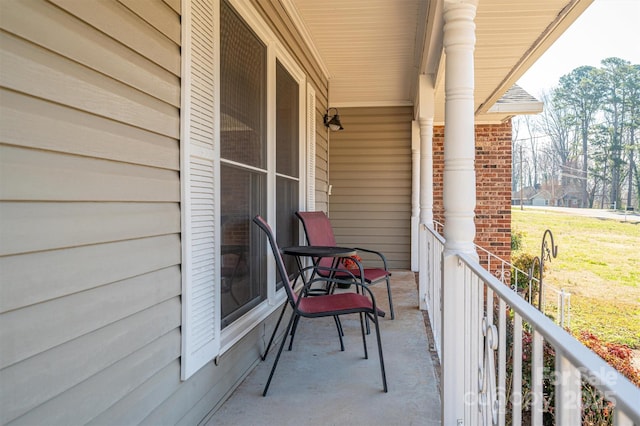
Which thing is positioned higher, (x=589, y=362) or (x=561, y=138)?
(x=561, y=138)

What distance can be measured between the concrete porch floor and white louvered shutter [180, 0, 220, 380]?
455mm

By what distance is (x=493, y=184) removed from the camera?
24.4 ft

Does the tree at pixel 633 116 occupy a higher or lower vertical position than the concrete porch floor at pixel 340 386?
higher

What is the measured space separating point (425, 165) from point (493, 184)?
3.48 meters

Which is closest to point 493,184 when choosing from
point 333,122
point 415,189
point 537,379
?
point 415,189

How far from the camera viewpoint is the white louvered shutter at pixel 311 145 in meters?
4.64

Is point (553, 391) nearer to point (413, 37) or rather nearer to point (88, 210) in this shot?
point (413, 37)

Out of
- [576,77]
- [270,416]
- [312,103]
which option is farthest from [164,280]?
[576,77]

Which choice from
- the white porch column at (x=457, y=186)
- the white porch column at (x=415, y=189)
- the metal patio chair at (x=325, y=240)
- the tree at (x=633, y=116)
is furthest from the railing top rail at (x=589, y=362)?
the tree at (x=633, y=116)

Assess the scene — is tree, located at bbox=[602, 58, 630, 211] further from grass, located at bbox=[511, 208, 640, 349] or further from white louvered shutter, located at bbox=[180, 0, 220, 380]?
white louvered shutter, located at bbox=[180, 0, 220, 380]

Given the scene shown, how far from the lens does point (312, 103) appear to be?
4828 mm

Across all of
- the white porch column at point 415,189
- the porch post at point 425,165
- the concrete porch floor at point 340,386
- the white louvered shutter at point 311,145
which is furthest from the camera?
the white porch column at point 415,189

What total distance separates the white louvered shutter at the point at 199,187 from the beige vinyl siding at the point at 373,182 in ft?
15.5

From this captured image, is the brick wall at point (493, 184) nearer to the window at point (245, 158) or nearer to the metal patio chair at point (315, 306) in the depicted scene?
the window at point (245, 158)
